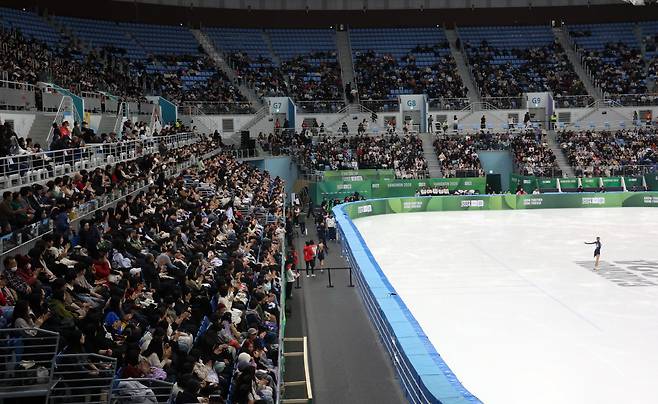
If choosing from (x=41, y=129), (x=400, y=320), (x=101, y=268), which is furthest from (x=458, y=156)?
(x=101, y=268)

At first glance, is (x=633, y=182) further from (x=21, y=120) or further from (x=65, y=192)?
(x=65, y=192)

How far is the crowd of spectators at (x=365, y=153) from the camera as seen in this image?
4428cm

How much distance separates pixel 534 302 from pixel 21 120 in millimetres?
15666

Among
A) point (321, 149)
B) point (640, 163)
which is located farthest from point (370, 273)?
point (640, 163)

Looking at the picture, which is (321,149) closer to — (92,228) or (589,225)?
(589,225)

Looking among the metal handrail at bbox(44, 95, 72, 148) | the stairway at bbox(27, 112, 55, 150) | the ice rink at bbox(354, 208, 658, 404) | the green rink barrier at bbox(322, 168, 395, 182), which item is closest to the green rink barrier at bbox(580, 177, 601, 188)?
the ice rink at bbox(354, 208, 658, 404)

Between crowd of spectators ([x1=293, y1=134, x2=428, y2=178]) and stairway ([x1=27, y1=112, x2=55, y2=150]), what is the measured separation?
22.6 meters

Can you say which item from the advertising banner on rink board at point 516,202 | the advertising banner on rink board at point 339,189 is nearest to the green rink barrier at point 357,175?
the advertising banner on rink board at point 339,189

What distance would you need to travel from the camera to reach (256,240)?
17.4 meters

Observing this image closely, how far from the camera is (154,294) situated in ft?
35.9

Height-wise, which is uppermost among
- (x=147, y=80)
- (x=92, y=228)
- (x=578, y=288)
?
(x=147, y=80)

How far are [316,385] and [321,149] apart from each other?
3469 centimetres

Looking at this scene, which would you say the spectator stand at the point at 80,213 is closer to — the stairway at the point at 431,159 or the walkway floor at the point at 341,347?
the walkway floor at the point at 341,347

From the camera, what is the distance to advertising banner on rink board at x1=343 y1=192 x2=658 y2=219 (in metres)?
38.0
